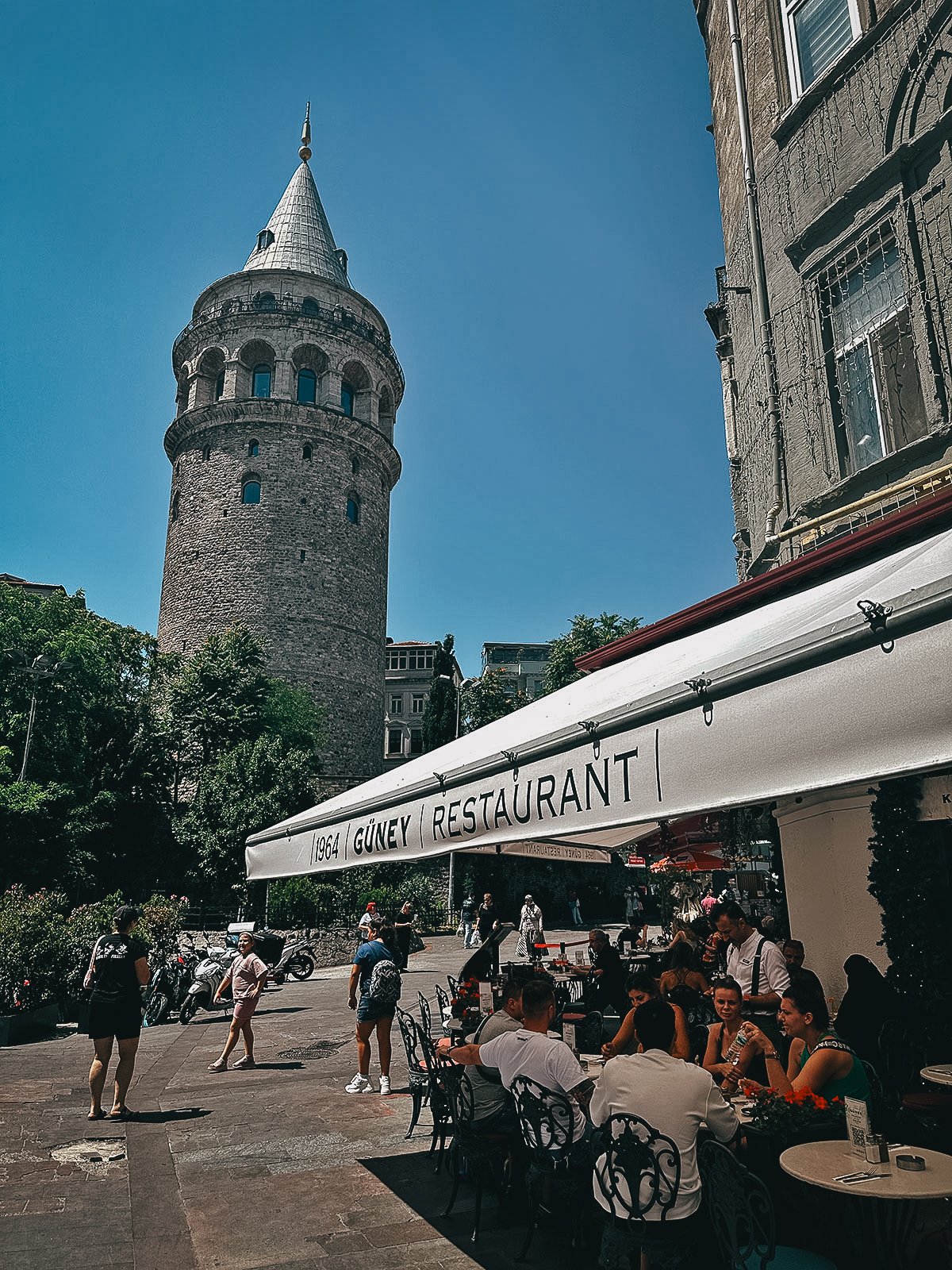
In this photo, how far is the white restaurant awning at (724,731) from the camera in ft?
7.53

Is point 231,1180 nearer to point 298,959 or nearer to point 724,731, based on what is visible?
→ point 724,731

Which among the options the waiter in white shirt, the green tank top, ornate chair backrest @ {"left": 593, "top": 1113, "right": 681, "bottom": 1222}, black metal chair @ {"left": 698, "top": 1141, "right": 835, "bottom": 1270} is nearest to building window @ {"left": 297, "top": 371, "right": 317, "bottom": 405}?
the waiter in white shirt

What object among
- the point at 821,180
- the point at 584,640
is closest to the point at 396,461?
the point at 584,640

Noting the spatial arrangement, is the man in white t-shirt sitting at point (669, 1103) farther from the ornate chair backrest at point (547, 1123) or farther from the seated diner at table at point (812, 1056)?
the seated diner at table at point (812, 1056)

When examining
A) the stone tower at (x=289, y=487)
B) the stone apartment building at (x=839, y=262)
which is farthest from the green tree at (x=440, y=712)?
the stone apartment building at (x=839, y=262)

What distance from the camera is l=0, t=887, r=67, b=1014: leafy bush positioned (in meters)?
11.1

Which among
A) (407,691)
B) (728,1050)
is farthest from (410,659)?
(728,1050)

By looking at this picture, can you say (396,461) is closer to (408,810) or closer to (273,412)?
(273,412)

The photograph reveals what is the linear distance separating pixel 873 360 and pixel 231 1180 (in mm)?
9279

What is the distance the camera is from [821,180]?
32.2 feet

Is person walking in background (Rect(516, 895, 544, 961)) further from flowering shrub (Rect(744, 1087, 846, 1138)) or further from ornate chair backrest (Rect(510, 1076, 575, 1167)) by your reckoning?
flowering shrub (Rect(744, 1087, 846, 1138))

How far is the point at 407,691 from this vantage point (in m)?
77.9

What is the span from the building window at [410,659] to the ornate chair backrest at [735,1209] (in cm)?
7478

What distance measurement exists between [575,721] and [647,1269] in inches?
88.1
